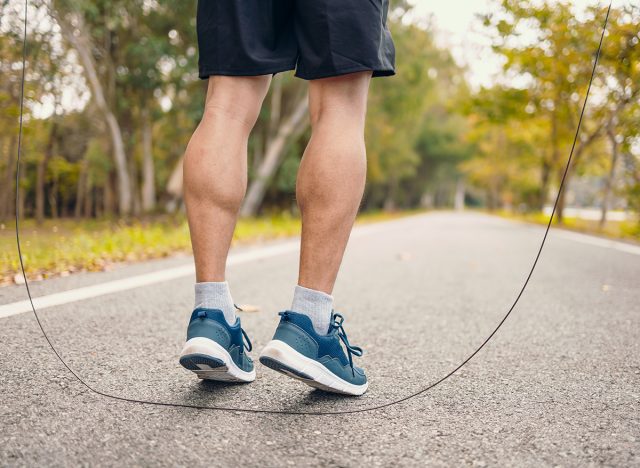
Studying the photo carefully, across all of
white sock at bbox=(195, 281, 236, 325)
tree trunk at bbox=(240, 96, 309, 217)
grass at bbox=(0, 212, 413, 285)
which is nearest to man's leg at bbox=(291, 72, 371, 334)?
white sock at bbox=(195, 281, 236, 325)

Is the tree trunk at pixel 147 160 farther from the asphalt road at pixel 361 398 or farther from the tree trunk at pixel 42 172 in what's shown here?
the asphalt road at pixel 361 398

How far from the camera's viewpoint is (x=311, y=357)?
1282 mm

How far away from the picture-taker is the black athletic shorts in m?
1.26

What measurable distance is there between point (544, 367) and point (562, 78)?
106 inches

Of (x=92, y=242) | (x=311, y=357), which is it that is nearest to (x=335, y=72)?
(x=311, y=357)

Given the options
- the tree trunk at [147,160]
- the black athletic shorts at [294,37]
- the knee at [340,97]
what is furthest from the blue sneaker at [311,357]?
the tree trunk at [147,160]

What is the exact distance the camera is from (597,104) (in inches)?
137

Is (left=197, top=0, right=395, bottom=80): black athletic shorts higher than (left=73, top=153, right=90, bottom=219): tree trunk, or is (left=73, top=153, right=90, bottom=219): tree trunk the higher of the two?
(left=197, top=0, right=395, bottom=80): black athletic shorts

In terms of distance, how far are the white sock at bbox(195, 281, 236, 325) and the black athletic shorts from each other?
503mm

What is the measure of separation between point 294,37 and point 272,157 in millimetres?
8168

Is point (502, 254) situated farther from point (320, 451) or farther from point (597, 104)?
point (320, 451)

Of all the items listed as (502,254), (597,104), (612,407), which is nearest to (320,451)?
(612,407)

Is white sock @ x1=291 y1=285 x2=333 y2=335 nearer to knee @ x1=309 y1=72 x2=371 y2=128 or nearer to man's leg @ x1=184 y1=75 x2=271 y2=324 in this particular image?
man's leg @ x1=184 y1=75 x2=271 y2=324

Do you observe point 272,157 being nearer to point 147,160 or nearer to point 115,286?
point 147,160
